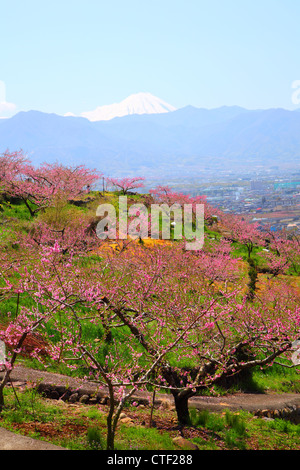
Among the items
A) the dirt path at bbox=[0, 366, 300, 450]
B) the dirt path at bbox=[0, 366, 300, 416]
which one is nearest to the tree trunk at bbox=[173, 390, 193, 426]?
the dirt path at bbox=[0, 366, 300, 450]

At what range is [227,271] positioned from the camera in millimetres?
23312

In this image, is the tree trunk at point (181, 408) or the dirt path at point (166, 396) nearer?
the tree trunk at point (181, 408)

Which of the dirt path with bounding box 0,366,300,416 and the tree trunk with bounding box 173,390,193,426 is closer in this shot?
the tree trunk with bounding box 173,390,193,426

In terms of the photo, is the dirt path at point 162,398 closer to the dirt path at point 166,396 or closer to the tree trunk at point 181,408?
the dirt path at point 166,396

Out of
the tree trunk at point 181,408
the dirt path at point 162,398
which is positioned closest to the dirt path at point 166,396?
the dirt path at point 162,398

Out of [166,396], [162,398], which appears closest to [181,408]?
[162,398]

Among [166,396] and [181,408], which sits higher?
[181,408]

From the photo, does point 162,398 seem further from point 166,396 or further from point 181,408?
point 181,408

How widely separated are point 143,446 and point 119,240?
20.9 m

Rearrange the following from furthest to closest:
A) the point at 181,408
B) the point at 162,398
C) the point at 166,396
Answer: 1. the point at 166,396
2. the point at 162,398
3. the point at 181,408

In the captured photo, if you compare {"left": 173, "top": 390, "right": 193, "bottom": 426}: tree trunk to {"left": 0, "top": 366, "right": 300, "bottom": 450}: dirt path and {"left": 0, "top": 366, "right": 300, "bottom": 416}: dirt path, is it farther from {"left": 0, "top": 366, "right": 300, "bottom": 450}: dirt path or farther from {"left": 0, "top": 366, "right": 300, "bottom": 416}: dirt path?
{"left": 0, "top": 366, "right": 300, "bottom": 416}: dirt path

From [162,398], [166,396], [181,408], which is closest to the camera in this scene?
[181,408]

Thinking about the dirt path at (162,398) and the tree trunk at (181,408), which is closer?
the tree trunk at (181,408)
